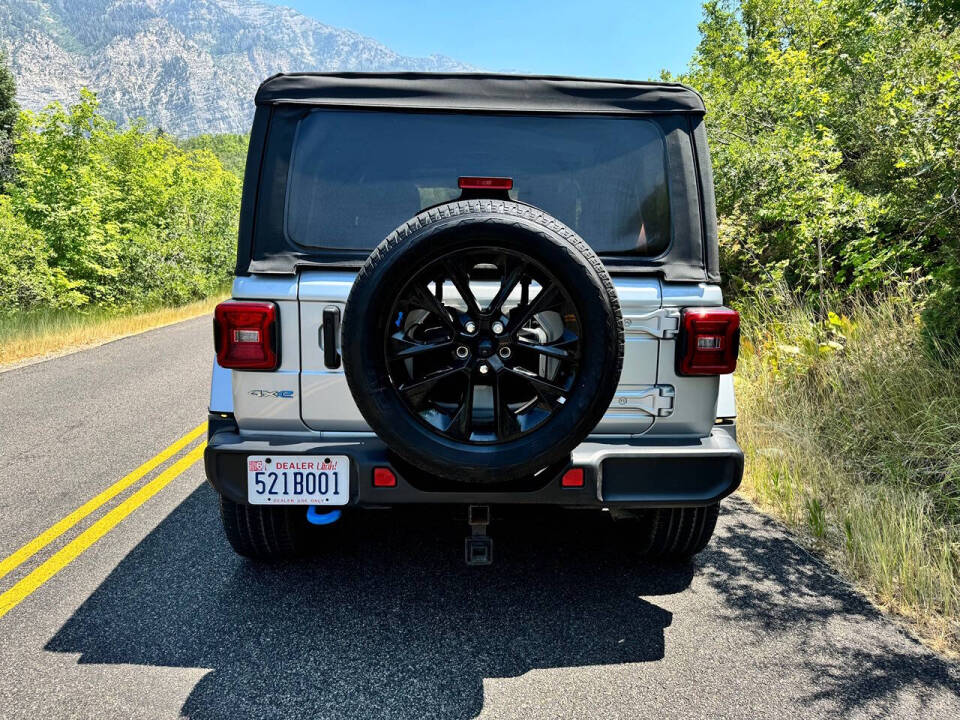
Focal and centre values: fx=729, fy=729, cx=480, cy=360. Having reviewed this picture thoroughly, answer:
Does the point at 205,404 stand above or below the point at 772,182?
below

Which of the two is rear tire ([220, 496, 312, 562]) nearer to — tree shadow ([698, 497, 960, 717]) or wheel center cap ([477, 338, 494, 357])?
wheel center cap ([477, 338, 494, 357])

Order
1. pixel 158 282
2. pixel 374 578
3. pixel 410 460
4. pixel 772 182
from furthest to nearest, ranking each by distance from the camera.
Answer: pixel 158 282 < pixel 772 182 < pixel 374 578 < pixel 410 460

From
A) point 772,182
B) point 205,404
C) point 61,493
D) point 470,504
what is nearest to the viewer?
point 470,504

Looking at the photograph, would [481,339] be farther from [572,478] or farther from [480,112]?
[480,112]

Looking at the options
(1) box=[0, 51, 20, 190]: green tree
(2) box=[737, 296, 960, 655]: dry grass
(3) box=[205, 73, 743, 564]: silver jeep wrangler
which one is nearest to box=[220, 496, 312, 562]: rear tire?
(3) box=[205, 73, 743, 564]: silver jeep wrangler

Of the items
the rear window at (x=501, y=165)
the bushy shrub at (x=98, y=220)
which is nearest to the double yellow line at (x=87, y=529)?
the rear window at (x=501, y=165)

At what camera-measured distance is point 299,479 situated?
2811mm

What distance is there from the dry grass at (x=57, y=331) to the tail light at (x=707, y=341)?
10048mm

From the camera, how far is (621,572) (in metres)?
3.55

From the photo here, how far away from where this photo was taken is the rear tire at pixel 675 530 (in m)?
3.35

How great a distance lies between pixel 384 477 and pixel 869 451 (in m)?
3.73

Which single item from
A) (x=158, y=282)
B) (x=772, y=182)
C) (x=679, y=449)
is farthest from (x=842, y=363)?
(x=158, y=282)

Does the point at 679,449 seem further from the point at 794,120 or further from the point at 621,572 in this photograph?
the point at 794,120

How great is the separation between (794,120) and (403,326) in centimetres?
805
